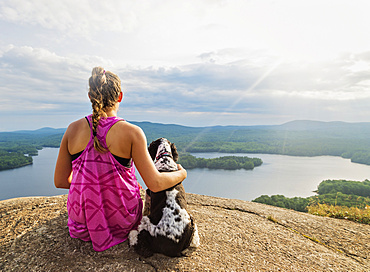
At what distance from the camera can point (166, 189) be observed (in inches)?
85.7

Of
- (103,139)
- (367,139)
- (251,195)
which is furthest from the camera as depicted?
(367,139)

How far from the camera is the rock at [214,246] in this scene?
2.13m

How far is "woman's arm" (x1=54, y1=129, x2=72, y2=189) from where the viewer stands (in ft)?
7.01

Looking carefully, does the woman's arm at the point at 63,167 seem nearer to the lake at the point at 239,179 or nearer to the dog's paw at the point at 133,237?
the dog's paw at the point at 133,237

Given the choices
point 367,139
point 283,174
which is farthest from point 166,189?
point 367,139

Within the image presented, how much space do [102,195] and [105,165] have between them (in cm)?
29

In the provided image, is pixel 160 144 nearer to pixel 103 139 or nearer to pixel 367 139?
→ pixel 103 139

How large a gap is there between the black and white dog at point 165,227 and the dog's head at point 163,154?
0.77ft

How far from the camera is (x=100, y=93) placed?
6.45 ft

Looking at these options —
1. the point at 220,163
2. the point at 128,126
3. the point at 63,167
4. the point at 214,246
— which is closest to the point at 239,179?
A: the point at 220,163

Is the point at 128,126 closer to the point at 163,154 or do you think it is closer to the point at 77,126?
the point at 77,126

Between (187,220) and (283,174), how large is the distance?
169 feet

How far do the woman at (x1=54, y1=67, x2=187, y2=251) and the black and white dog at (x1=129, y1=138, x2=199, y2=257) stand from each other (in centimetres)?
14

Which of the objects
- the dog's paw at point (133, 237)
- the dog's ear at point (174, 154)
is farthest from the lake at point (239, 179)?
the dog's paw at point (133, 237)
